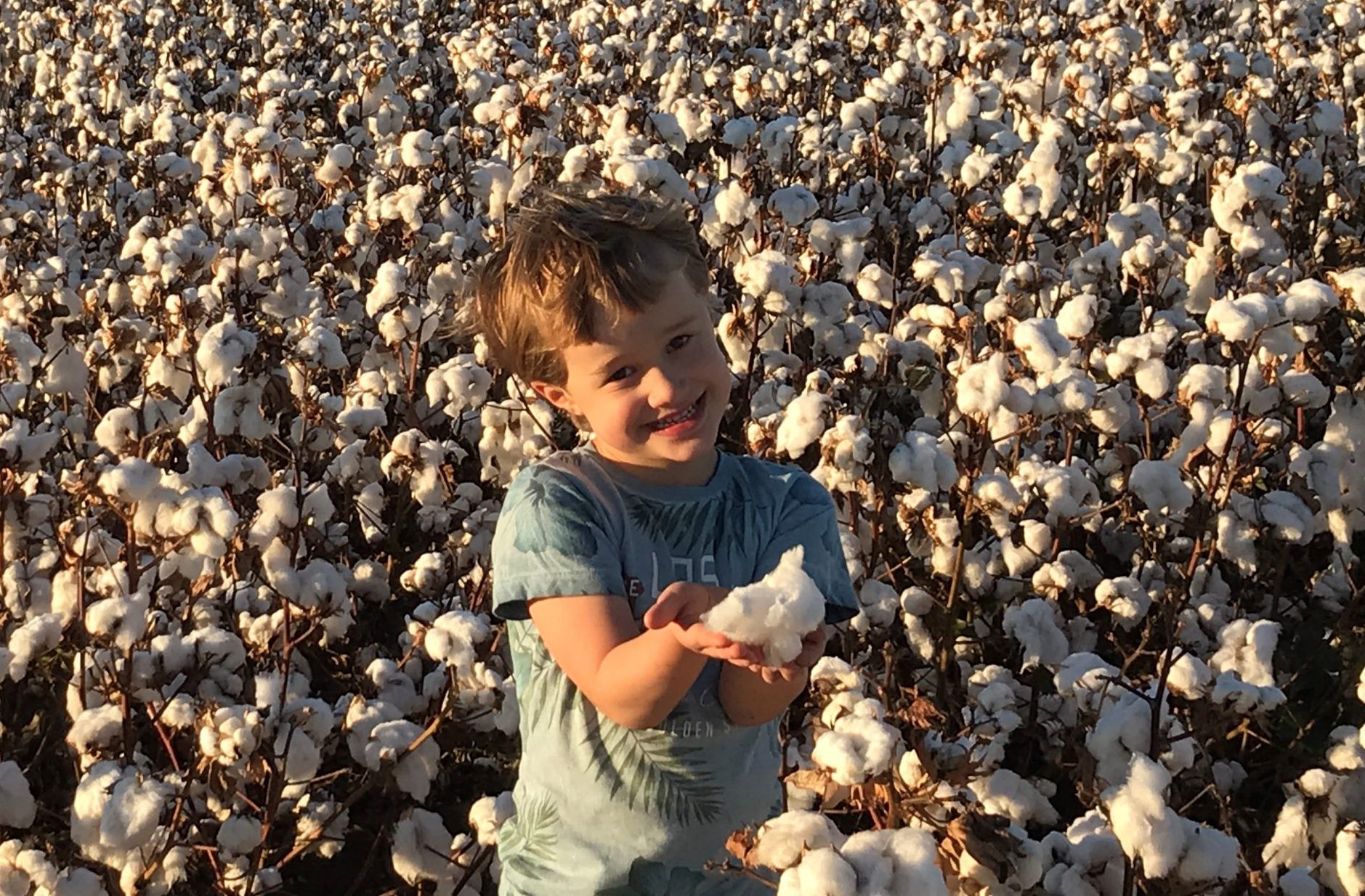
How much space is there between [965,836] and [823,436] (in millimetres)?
1569

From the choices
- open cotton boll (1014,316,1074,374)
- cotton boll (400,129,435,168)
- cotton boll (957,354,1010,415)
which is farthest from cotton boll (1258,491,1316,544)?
cotton boll (400,129,435,168)

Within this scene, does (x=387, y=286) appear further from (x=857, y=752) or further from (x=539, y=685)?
(x=857, y=752)

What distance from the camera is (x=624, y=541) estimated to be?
1.59 m

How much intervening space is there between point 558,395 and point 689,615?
20.6 inches

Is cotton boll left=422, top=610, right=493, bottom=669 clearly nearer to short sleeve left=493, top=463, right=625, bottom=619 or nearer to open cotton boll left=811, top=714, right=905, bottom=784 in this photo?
short sleeve left=493, top=463, right=625, bottom=619

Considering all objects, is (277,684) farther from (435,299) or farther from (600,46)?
(600,46)

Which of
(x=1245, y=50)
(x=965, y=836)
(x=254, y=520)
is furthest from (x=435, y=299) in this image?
(x=1245, y=50)

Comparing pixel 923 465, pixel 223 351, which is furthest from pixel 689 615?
pixel 223 351

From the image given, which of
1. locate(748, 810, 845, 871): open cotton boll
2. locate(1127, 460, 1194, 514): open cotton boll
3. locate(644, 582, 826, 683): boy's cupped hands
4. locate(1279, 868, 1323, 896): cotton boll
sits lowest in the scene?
Result: locate(1127, 460, 1194, 514): open cotton boll

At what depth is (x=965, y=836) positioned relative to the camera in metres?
1.41

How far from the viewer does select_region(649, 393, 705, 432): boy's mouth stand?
156 centimetres

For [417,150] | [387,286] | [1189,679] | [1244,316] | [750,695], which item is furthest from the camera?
[417,150]

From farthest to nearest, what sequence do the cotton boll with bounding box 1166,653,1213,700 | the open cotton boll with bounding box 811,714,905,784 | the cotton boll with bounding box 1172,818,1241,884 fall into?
the cotton boll with bounding box 1166,653,1213,700, the cotton boll with bounding box 1172,818,1241,884, the open cotton boll with bounding box 811,714,905,784

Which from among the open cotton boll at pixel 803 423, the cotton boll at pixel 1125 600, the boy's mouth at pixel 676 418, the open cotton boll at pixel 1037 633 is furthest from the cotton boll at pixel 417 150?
the boy's mouth at pixel 676 418
